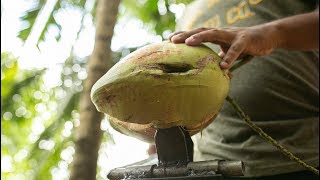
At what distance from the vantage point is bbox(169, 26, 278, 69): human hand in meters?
1.00

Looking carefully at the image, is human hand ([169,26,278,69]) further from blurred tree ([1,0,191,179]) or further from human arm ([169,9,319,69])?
blurred tree ([1,0,191,179])

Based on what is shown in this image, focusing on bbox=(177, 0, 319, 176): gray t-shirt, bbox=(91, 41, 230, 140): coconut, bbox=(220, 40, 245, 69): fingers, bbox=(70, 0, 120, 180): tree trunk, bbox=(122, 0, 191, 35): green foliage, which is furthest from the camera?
bbox=(122, 0, 191, 35): green foliage

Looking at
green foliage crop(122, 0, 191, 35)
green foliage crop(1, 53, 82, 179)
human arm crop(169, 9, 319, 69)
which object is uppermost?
human arm crop(169, 9, 319, 69)

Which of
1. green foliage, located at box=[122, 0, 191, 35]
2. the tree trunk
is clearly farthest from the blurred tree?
the tree trunk

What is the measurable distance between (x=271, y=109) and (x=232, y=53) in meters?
0.50

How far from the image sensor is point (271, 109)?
1.45 m

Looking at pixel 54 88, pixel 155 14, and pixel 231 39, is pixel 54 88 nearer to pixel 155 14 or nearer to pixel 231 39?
pixel 155 14

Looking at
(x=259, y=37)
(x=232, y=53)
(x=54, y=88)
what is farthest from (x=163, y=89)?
(x=54, y=88)

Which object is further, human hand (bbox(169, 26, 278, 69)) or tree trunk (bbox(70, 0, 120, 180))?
tree trunk (bbox(70, 0, 120, 180))

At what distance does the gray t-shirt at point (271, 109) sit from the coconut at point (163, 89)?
50cm

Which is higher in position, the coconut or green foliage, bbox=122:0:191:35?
the coconut

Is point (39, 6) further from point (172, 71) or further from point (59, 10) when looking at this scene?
point (172, 71)

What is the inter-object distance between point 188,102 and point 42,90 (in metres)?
3.60

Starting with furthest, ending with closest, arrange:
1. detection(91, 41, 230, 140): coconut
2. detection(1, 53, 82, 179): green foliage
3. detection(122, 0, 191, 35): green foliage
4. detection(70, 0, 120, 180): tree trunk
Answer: detection(122, 0, 191, 35): green foliage
detection(1, 53, 82, 179): green foliage
detection(70, 0, 120, 180): tree trunk
detection(91, 41, 230, 140): coconut
